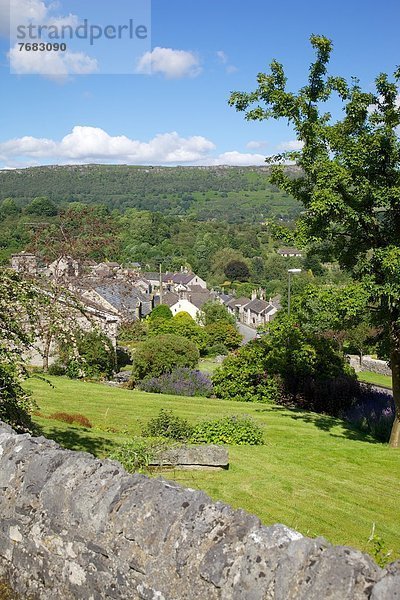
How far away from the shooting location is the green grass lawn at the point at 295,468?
380 inches

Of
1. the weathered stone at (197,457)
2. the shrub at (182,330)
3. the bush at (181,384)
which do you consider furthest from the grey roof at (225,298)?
the weathered stone at (197,457)

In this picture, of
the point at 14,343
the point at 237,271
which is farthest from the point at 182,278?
the point at 14,343

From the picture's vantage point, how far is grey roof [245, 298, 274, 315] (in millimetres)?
87000

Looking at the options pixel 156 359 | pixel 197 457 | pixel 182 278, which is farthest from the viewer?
pixel 182 278

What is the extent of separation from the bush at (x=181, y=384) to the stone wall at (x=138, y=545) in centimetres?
2067

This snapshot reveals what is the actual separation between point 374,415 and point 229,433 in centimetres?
676

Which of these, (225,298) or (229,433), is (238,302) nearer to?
(225,298)

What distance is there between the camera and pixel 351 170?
14.8 metres

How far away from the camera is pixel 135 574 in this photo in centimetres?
410

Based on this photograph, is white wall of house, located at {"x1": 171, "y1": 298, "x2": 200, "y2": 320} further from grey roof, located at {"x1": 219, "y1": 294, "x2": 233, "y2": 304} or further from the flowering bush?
the flowering bush

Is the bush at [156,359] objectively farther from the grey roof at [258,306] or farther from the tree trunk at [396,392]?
the grey roof at [258,306]

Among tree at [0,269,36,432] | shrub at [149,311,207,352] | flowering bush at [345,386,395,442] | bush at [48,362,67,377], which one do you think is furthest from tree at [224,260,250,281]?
tree at [0,269,36,432]

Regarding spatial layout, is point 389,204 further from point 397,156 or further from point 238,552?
point 238,552

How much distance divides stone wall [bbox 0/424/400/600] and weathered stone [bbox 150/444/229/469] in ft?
19.1
